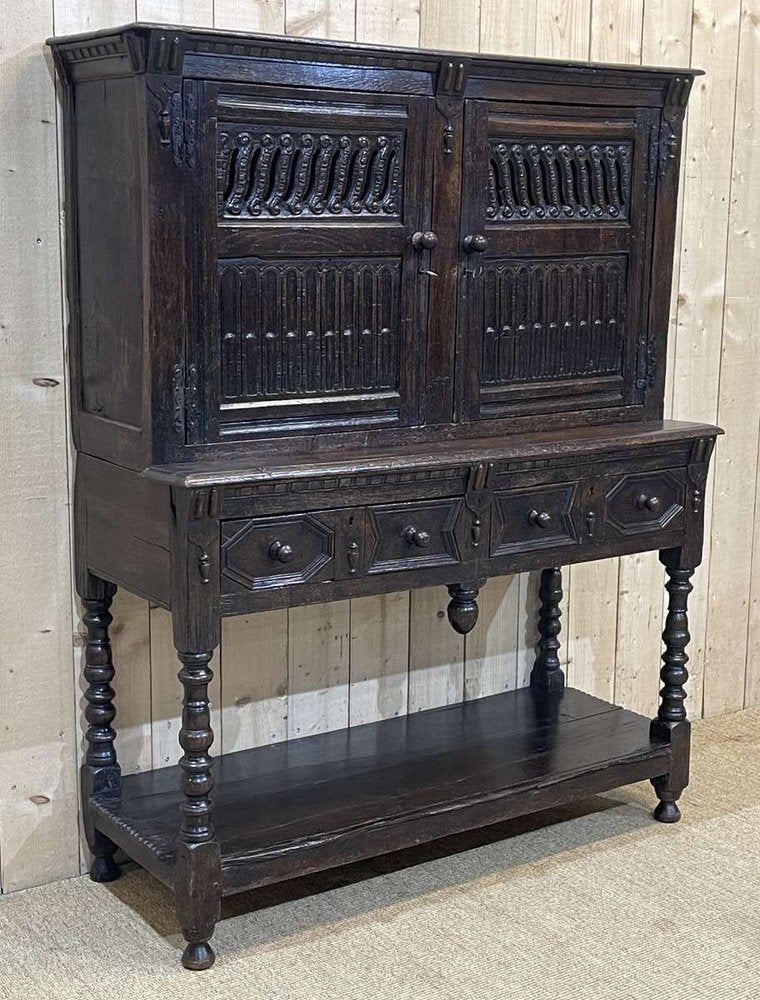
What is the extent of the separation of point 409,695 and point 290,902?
2.24 ft

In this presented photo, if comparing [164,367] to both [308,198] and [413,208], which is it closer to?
[308,198]

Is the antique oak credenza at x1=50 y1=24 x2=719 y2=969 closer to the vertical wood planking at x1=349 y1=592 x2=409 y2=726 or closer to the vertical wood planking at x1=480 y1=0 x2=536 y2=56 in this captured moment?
the vertical wood planking at x1=349 y1=592 x2=409 y2=726

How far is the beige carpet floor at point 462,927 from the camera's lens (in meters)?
2.65

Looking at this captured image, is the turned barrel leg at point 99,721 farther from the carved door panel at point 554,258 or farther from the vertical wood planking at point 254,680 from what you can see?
the carved door panel at point 554,258

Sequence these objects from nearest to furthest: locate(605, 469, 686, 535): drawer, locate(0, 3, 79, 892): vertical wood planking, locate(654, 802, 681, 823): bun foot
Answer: locate(0, 3, 79, 892): vertical wood planking < locate(605, 469, 686, 535): drawer < locate(654, 802, 681, 823): bun foot

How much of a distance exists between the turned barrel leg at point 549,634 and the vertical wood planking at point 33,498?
1234mm

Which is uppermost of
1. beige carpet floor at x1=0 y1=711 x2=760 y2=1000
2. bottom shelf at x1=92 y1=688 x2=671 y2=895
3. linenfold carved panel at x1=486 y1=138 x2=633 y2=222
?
linenfold carved panel at x1=486 y1=138 x2=633 y2=222

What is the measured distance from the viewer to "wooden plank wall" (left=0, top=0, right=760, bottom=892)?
282cm

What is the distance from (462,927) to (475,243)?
136 cm

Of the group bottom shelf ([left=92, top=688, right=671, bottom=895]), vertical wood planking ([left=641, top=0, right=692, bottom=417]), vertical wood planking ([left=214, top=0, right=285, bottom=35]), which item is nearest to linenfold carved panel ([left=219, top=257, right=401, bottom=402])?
vertical wood planking ([left=214, top=0, right=285, bottom=35])

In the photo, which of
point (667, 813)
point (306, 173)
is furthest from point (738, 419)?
point (306, 173)

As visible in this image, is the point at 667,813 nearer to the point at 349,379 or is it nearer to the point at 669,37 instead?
the point at 349,379

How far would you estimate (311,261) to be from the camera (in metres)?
2.74

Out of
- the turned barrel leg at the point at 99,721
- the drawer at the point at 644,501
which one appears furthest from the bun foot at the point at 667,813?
the turned barrel leg at the point at 99,721
